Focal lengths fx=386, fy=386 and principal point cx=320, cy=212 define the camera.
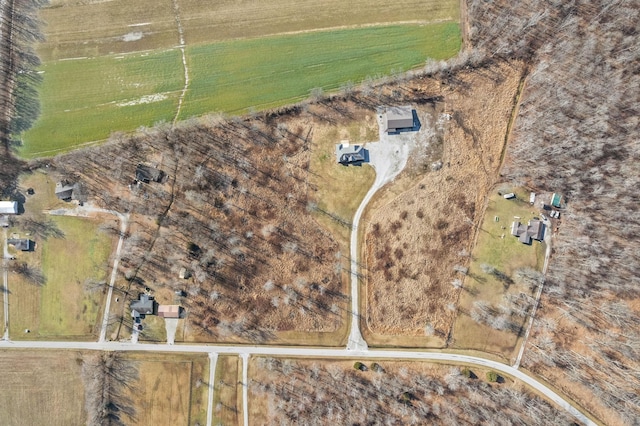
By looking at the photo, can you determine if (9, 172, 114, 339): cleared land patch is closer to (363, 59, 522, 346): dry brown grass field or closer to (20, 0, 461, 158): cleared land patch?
(20, 0, 461, 158): cleared land patch

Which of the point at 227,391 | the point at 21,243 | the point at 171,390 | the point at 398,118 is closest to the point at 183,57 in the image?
the point at 398,118

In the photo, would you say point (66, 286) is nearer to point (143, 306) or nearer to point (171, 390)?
point (143, 306)

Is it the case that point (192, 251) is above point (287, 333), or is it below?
above

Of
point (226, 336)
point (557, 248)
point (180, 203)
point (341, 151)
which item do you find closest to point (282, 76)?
point (341, 151)

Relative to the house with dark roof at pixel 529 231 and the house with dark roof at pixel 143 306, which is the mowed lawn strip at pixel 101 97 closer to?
the house with dark roof at pixel 143 306

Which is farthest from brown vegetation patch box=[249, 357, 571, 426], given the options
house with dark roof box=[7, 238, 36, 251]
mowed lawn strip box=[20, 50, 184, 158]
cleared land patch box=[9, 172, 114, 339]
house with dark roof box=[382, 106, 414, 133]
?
mowed lawn strip box=[20, 50, 184, 158]

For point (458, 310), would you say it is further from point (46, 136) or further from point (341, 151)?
point (46, 136)
